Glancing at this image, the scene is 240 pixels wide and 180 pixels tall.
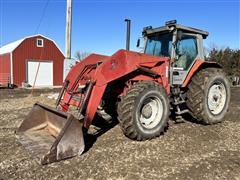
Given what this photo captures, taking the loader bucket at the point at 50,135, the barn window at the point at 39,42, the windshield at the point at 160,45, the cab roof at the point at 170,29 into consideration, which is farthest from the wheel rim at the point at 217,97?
the barn window at the point at 39,42

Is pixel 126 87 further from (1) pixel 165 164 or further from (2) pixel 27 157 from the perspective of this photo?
(2) pixel 27 157

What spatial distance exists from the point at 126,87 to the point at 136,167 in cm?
187

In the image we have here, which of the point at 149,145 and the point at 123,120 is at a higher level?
the point at 123,120

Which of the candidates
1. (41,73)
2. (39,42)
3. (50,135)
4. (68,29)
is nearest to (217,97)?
(50,135)

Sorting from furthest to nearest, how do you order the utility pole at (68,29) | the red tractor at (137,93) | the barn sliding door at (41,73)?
the barn sliding door at (41,73), the utility pole at (68,29), the red tractor at (137,93)

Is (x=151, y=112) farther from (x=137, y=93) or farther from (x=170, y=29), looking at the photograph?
(x=170, y=29)

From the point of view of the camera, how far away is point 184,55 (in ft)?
23.2

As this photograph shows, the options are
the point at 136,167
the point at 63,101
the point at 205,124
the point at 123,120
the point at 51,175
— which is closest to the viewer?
the point at 51,175

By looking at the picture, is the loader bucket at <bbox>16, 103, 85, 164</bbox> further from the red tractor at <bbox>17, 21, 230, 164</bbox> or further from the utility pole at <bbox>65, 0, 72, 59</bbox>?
the utility pole at <bbox>65, 0, 72, 59</bbox>

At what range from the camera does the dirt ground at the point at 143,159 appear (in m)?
4.33

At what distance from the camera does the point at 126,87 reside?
5.97 m

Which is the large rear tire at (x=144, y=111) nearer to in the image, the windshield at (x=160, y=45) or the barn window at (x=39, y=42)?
the windshield at (x=160, y=45)

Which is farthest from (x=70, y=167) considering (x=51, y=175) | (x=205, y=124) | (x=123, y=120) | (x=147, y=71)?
(x=205, y=124)

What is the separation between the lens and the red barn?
2583 centimetres
